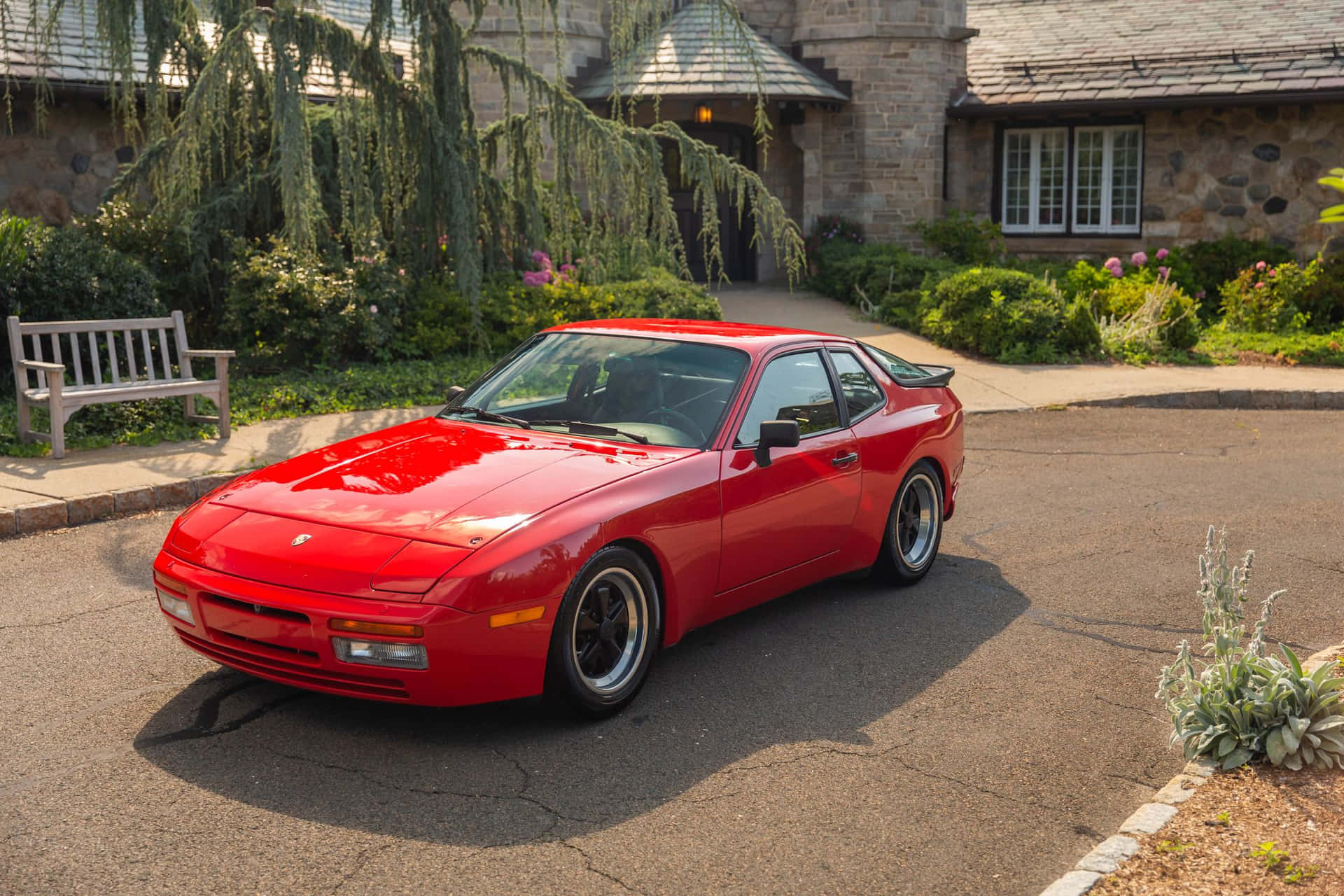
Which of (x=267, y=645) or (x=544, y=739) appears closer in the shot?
(x=267, y=645)

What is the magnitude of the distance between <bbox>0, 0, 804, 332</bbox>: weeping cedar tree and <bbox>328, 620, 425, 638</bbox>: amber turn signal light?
720cm

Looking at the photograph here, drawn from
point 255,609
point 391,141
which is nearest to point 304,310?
point 391,141

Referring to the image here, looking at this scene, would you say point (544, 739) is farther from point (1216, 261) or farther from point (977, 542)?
point (1216, 261)

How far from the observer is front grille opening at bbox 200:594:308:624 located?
4.37m

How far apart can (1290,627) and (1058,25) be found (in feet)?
64.4

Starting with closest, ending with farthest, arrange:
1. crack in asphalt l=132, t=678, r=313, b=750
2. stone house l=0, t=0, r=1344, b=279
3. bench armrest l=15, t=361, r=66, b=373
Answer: crack in asphalt l=132, t=678, r=313, b=750
bench armrest l=15, t=361, r=66, b=373
stone house l=0, t=0, r=1344, b=279

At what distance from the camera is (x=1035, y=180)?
71.9 feet

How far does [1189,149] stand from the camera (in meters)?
20.5

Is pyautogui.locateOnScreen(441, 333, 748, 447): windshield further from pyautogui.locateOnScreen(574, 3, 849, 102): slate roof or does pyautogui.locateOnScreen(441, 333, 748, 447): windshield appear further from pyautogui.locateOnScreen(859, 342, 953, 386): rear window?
pyautogui.locateOnScreen(574, 3, 849, 102): slate roof

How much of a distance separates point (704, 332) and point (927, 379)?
5.05 ft

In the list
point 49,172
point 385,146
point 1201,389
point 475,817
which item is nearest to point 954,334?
point 1201,389

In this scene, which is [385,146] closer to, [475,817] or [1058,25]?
[475,817]

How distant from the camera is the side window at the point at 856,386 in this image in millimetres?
6426

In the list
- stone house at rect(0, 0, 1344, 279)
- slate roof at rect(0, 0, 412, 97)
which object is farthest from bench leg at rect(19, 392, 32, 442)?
stone house at rect(0, 0, 1344, 279)
